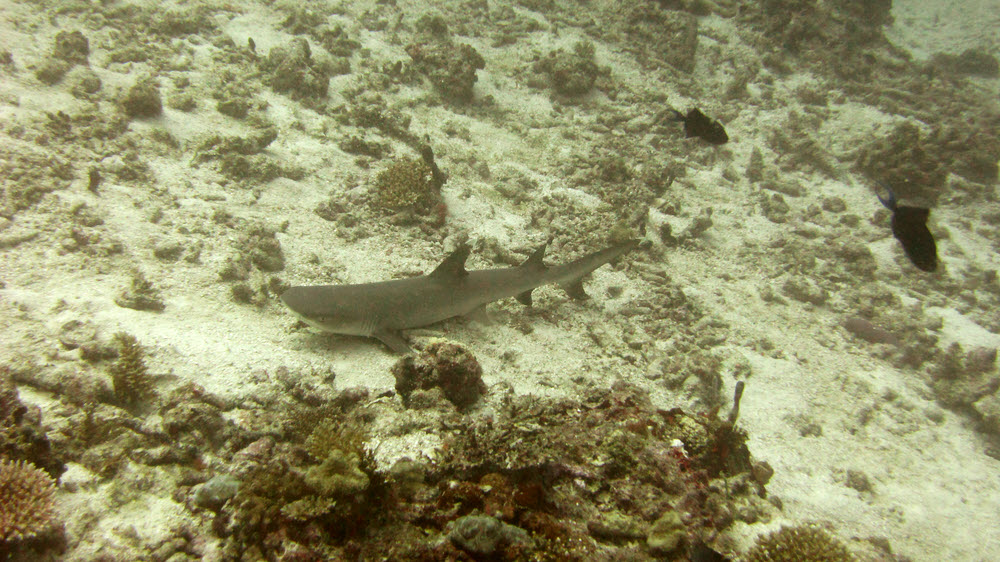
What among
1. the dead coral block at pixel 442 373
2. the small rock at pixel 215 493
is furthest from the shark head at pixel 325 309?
the small rock at pixel 215 493

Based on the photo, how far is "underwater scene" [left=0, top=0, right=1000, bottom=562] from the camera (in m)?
2.44

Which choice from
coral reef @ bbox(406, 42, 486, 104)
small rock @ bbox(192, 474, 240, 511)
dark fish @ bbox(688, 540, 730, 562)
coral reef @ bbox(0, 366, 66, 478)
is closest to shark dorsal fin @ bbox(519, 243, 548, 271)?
dark fish @ bbox(688, 540, 730, 562)

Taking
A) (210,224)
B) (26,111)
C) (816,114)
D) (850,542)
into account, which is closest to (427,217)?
(210,224)

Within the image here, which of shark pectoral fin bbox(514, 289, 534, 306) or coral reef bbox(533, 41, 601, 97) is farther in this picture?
coral reef bbox(533, 41, 601, 97)

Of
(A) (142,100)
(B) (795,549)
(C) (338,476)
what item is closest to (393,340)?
(C) (338,476)

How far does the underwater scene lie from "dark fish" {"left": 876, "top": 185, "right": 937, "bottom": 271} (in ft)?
0.17

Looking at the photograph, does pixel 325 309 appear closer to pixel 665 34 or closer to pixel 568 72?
pixel 568 72

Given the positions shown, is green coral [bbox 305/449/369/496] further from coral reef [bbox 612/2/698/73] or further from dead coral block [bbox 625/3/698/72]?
dead coral block [bbox 625/3/698/72]

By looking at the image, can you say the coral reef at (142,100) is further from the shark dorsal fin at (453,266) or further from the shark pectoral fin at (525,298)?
the shark pectoral fin at (525,298)

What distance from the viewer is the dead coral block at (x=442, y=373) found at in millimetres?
3496

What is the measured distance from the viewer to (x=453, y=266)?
14.5 ft

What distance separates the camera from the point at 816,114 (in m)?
10.9

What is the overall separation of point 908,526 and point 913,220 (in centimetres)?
341

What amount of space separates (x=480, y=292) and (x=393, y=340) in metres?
1.04
